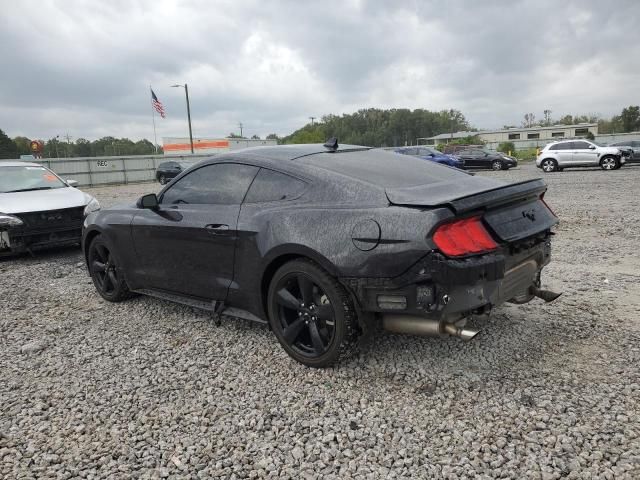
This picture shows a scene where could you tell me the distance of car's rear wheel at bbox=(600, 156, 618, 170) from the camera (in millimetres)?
21844

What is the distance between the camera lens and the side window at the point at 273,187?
337cm

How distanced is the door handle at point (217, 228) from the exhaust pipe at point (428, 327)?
1405mm

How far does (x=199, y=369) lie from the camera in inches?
134

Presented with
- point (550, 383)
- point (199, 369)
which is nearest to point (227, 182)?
point (199, 369)

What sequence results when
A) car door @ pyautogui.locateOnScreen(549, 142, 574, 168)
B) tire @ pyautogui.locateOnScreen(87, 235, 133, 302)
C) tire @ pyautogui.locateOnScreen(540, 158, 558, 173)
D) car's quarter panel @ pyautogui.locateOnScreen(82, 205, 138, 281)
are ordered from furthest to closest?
tire @ pyautogui.locateOnScreen(540, 158, 558, 173) < car door @ pyautogui.locateOnScreen(549, 142, 574, 168) < tire @ pyautogui.locateOnScreen(87, 235, 133, 302) < car's quarter panel @ pyautogui.locateOnScreen(82, 205, 138, 281)

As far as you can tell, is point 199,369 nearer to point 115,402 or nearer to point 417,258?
point 115,402

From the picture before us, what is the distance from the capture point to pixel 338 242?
2.95 metres

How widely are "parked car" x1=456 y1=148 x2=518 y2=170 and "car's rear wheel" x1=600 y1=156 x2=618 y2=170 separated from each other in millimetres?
6090

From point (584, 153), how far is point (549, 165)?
158 centimetres

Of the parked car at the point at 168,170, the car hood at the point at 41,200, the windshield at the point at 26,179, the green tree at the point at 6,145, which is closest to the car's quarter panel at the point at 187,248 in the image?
the car hood at the point at 41,200

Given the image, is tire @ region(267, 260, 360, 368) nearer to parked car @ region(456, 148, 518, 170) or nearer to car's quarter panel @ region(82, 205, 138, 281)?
car's quarter panel @ region(82, 205, 138, 281)

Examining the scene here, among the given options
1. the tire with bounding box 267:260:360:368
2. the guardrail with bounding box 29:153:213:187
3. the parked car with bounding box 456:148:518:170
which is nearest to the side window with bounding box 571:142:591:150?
the parked car with bounding box 456:148:518:170

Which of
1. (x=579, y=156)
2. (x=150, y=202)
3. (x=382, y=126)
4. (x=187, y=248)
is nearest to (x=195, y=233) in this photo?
(x=187, y=248)

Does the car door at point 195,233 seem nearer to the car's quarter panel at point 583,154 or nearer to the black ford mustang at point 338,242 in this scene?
the black ford mustang at point 338,242
